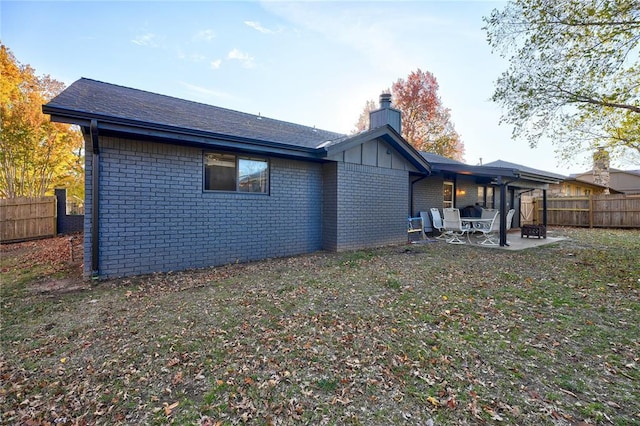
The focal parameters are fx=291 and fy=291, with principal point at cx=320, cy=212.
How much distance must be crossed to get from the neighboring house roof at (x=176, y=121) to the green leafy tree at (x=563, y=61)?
3.25 m

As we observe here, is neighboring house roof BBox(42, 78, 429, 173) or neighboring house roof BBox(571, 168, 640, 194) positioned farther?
neighboring house roof BBox(571, 168, 640, 194)

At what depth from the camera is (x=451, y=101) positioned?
2466cm

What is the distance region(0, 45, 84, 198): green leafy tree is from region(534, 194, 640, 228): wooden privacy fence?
26.1 metres

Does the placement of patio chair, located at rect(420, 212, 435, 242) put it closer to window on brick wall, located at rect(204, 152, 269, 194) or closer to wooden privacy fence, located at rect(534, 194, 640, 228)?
window on brick wall, located at rect(204, 152, 269, 194)

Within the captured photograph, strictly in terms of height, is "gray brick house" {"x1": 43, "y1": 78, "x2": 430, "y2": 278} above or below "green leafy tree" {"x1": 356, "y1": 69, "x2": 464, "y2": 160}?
below

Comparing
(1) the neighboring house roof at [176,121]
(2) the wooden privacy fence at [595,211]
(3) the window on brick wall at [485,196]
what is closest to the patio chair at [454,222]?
(1) the neighboring house roof at [176,121]

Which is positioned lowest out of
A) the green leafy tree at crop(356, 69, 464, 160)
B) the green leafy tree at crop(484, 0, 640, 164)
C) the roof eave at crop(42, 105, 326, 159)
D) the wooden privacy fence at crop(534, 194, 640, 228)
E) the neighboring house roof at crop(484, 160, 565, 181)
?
the wooden privacy fence at crop(534, 194, 640, 228)

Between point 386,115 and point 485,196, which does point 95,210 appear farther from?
point 485,196

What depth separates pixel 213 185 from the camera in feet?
21.3

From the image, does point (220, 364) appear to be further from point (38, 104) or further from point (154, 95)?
point (38, 104)

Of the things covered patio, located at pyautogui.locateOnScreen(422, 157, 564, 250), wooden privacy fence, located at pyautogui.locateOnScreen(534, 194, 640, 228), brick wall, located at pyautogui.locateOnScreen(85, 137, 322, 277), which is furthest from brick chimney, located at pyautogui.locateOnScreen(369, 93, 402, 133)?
wooden privacy fence, located at pyautogui.locateOnScreen(534, 194, 640, 228)

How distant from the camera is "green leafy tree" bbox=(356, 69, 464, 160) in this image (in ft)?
80.1

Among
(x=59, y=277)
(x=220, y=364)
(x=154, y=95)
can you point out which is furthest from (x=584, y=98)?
(x=59, y=277)

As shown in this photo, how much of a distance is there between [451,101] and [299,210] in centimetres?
2251
